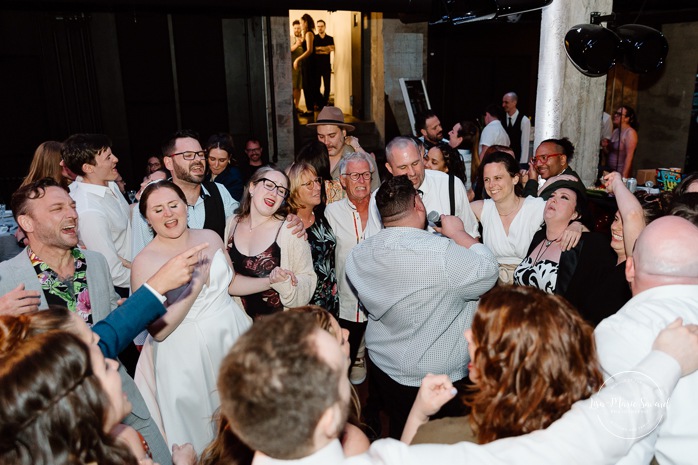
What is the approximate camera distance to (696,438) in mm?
1479

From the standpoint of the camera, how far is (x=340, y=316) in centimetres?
348

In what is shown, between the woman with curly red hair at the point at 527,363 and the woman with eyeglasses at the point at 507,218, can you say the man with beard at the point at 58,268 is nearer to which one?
the woman with curly red hair at the point at 527,363

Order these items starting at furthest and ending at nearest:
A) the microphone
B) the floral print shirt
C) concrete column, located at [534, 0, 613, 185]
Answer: concrete column, located at [534, 0, 613, 185], the microphone, the floral print shirt

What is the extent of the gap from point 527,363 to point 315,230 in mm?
2144

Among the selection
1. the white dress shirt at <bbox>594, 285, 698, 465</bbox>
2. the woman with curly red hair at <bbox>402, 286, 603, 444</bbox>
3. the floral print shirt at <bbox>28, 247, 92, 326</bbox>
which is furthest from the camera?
the floral print shirt at <bbox>28, 247, 92, 326</bbox>

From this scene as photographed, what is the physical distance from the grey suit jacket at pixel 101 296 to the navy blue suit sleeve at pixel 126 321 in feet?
0.79

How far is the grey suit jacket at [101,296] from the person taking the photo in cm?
192

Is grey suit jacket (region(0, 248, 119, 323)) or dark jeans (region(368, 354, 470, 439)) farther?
dark jeans (region(368, 354, 470, 439))

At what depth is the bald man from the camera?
1.45 meters

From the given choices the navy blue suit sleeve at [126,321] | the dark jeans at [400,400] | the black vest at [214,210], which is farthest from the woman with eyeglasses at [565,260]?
the black vest at [214,210]

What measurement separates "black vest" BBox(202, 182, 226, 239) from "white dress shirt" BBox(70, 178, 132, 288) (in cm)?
57

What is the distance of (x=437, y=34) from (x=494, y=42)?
155cm

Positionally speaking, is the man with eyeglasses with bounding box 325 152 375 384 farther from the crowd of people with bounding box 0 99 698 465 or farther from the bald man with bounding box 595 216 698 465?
the bald man with bounding box 595 216 698 465

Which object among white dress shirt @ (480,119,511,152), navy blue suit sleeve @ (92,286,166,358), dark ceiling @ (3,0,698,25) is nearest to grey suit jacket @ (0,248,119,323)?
navy blue suit sleeve @ (92,286,166,358)
